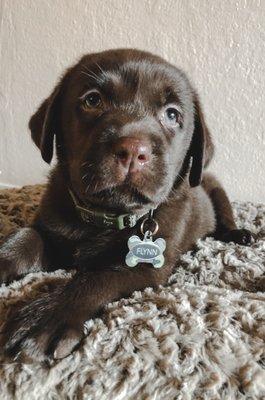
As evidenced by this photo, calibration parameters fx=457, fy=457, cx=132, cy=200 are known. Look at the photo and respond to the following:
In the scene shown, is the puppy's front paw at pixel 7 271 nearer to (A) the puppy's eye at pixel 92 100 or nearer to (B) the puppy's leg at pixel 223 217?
(A) the puppy's eye at pixel 92 100

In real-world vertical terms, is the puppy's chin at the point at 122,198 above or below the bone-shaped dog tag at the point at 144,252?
above

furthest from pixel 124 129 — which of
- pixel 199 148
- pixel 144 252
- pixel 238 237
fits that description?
pixel 238 237

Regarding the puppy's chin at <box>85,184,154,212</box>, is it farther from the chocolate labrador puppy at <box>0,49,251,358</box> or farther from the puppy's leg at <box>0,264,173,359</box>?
the puppy's leg at <box>0,264,173,359</box>

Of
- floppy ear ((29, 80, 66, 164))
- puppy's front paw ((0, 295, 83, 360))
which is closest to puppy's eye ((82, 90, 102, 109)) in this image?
floppy ear ((29, 80, 66, 164))

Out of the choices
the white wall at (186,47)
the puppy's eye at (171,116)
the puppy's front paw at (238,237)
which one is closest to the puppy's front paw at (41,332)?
the puppy's eye at (171,116)

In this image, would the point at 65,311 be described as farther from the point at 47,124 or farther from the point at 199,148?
the point at 199,148

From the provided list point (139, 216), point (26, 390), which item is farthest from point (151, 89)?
point (26, 390)
